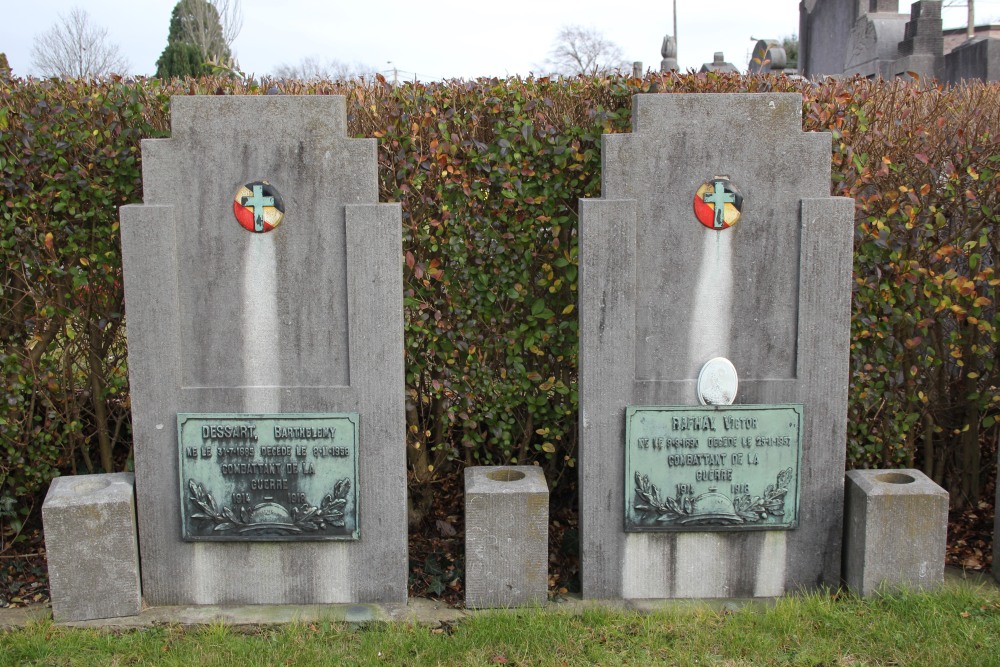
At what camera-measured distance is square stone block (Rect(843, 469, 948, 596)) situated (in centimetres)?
367

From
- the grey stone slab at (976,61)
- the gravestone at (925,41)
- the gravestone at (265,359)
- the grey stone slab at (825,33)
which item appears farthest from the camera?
the grey stone slab at (825,33)

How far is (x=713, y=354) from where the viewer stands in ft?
12.4

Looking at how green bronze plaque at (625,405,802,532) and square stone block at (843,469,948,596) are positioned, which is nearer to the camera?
square stone block at (843,469,948,596)

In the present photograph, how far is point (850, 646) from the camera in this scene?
11.2 feet

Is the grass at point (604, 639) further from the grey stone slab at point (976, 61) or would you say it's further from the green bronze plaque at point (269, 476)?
the grey stone slab at point (976, 61)

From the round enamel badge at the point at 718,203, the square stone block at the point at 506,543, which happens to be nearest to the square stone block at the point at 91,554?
the square stone block at the point at 506,543

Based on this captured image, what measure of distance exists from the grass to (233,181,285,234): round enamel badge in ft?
5.51

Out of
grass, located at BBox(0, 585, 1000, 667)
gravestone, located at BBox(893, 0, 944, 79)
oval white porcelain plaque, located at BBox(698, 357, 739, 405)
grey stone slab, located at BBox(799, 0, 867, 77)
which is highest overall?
grey stone slab, located at BBox(799, 0, 867, 77)

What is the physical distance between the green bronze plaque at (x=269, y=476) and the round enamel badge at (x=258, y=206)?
0.82 m

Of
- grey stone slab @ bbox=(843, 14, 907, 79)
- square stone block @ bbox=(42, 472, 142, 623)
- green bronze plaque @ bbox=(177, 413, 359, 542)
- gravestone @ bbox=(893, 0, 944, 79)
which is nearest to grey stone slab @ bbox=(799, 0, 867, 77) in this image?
grey stone slab @ bbox=(843, 14, 907, 79)

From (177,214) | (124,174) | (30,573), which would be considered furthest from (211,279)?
(30,573)

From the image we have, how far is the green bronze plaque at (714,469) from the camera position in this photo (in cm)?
378

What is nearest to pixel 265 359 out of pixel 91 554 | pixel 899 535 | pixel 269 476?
pixel 269 476

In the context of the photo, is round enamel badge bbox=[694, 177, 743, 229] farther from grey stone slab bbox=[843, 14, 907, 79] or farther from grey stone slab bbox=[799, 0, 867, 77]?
grey stone slab bbox=[799, 0, 867, 77]
